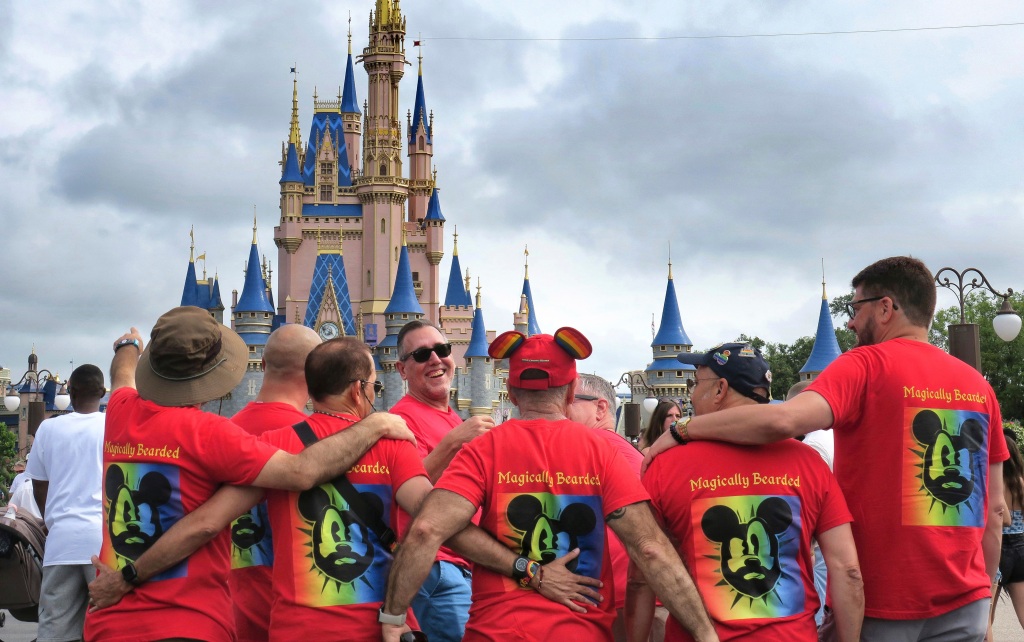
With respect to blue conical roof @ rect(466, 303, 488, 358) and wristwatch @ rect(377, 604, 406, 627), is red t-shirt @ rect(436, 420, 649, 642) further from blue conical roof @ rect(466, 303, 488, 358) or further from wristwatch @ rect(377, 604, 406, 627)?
blue conical roof @ rect(466, 303, 488, 358)

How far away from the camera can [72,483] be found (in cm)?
637

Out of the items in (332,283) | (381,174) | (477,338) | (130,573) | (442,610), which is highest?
(381,174)

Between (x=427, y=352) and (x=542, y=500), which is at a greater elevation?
(x=427, y=352)

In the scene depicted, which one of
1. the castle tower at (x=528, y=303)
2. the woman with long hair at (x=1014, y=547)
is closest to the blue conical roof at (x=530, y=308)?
the castle tower at (x=528, y=303)

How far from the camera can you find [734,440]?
369cm

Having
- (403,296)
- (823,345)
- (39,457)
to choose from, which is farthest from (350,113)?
(39,457)

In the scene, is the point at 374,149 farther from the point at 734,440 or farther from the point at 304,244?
the point at 734,440

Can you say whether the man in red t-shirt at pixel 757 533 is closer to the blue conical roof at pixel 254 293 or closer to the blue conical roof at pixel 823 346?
the blue conical roof at pixel 823 346

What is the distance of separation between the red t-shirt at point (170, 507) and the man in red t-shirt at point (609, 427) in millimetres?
1249

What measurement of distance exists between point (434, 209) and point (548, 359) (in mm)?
66413

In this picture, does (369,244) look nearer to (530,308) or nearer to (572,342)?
(530,308)

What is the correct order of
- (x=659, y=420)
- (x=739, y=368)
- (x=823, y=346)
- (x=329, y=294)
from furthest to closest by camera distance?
1. (x=329, y=294)
2. (x=823, y=346)
3. (x=659, y=420)
4. (x=739, y=368)

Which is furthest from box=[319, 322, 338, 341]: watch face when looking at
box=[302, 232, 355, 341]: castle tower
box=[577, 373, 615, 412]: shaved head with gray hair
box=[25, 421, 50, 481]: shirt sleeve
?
box=[577, 373, 615, 412]: shaved head with gray hair

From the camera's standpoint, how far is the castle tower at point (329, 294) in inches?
2546
